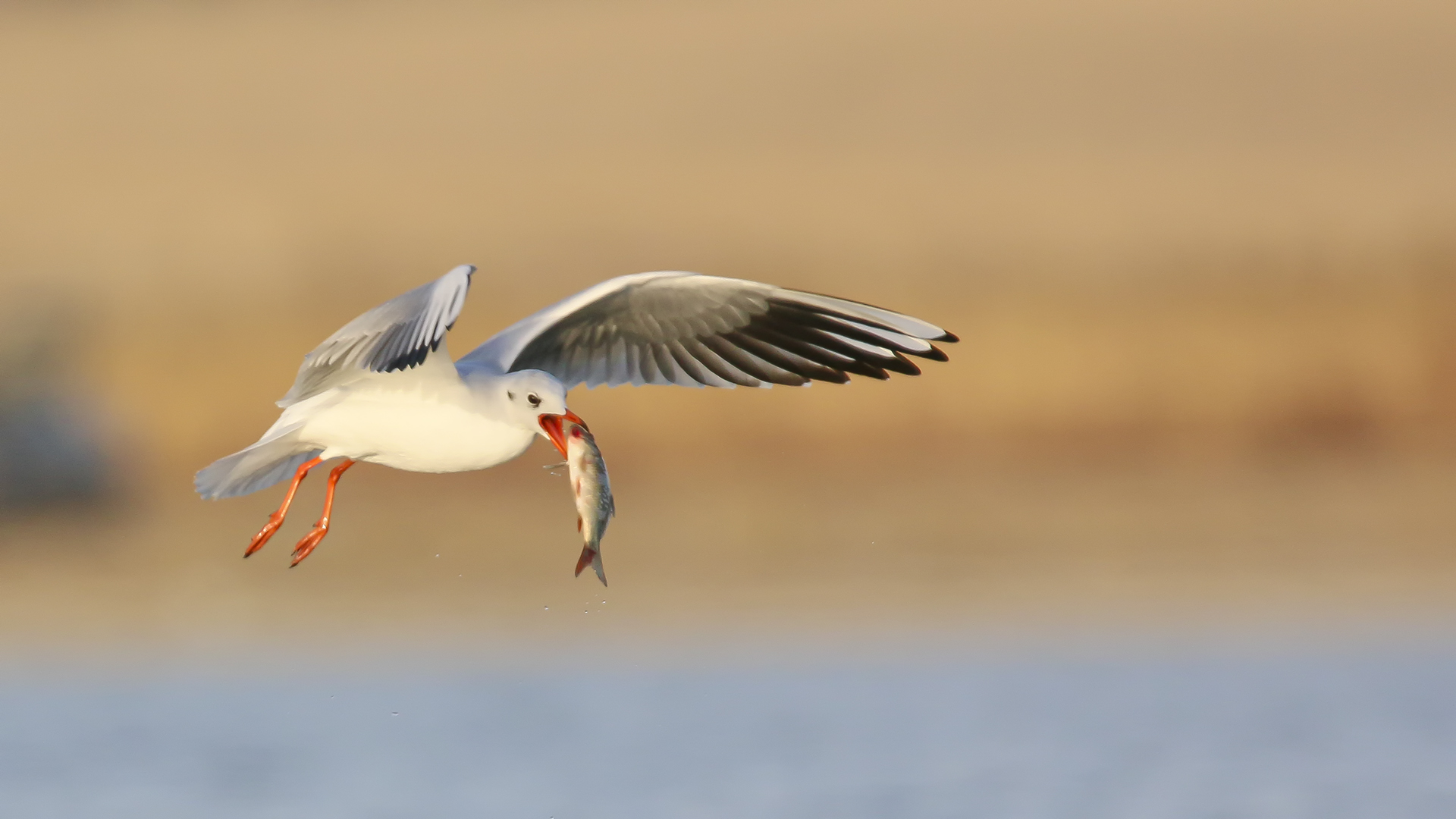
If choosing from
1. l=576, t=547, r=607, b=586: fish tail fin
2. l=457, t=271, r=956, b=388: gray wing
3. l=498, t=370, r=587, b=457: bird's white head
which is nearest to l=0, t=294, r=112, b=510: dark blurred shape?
l=457, t=271, r=956, b=388: gray wing

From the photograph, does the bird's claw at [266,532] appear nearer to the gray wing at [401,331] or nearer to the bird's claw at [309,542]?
the bird's claw at [309,542]

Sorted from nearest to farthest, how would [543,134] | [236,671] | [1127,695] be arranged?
[1127,695]
[236,671]
[543,134]

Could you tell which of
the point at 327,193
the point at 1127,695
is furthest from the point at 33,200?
the point at 1127,695

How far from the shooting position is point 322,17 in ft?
140

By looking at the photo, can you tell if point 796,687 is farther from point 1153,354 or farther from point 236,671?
point 1153,354

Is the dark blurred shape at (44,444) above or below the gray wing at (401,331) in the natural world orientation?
below

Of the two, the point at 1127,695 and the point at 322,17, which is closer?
the point at 1127,695

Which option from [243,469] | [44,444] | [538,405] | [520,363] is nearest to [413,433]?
[538,405]

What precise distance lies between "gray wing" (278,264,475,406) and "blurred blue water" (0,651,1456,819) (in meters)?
3.14

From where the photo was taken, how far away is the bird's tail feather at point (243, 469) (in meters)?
7.62

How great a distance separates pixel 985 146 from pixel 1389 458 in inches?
430

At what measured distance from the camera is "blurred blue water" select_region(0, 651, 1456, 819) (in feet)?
31.9

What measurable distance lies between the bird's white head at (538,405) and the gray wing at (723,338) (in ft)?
2.75

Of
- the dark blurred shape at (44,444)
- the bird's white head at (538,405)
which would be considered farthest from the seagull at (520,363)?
the dark blurred shape at (44,444)
